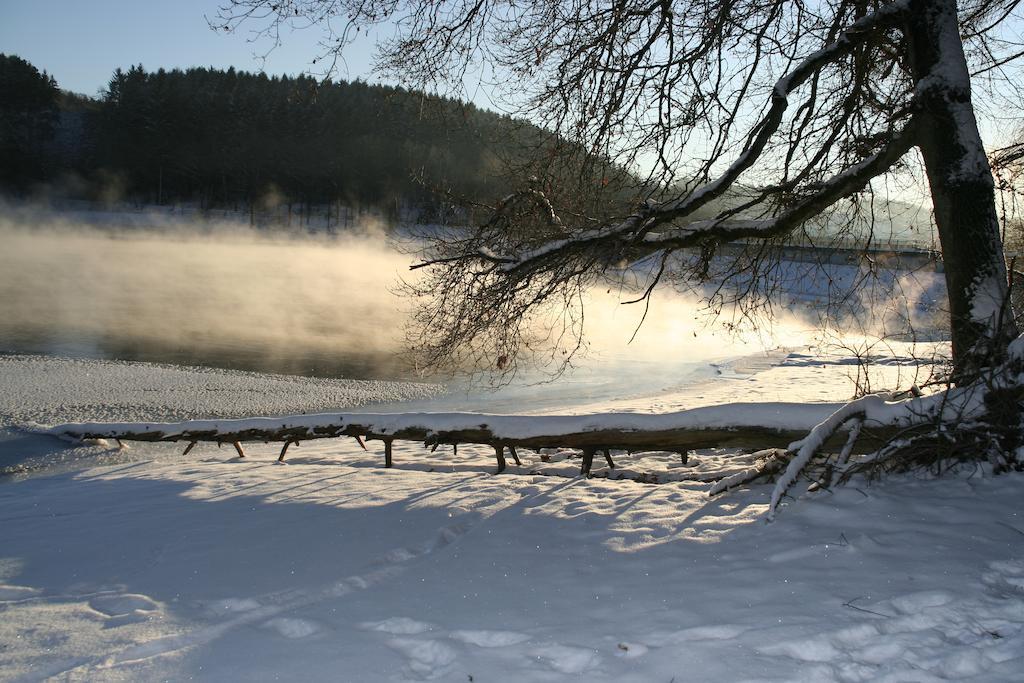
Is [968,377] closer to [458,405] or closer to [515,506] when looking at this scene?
[515,506]

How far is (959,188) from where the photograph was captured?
20.5 ft

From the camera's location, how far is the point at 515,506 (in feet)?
21.7

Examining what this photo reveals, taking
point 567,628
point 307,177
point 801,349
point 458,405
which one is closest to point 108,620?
point 567,628

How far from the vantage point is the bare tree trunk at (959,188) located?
614 cm

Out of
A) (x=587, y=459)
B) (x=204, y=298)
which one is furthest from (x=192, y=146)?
(x=587, y=459)

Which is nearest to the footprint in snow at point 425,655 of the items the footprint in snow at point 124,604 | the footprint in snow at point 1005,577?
the footprint in snow at point 124,604

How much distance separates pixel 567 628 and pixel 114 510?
5.12 m

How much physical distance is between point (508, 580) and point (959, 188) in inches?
186

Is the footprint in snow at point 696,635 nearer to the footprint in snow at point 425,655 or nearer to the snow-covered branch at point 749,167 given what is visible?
the footprint in snow at point 425,655

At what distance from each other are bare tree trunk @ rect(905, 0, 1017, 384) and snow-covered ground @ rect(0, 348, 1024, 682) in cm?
117

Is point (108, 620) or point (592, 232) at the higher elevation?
point (592, 232)

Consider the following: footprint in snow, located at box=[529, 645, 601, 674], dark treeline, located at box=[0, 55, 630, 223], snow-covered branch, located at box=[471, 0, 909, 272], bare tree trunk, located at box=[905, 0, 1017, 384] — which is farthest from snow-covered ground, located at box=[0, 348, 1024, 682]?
dark treeline, located at box=[0, 55, 630, 223]

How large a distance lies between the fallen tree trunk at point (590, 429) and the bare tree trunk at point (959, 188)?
1.31 meters

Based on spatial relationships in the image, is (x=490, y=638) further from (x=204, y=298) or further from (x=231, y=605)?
(x=204, y=298)
